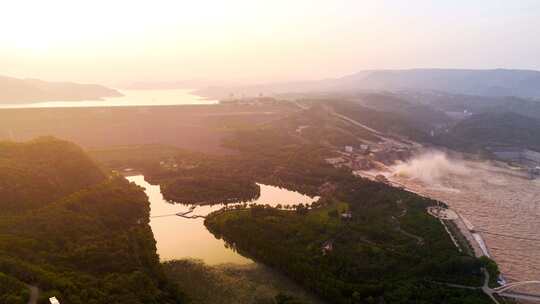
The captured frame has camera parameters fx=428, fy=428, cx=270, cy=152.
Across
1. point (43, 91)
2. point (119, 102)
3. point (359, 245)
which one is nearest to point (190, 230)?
point (359, 245)

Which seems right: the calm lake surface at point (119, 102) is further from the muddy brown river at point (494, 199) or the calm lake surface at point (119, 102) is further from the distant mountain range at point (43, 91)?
the muddy brown river at point (494, 199)

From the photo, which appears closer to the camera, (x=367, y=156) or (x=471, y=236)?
(x=471, y=236)

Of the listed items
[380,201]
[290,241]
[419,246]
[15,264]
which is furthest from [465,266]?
[15,264]

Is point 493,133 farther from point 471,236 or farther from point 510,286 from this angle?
point 510,286

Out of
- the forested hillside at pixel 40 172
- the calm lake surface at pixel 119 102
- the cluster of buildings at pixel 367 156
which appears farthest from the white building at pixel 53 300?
the calm lake surface at pixel 119 102

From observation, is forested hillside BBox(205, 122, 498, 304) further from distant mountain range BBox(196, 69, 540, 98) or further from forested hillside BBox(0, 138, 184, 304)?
distant mountain range BBox(196, 69, 540, 98)

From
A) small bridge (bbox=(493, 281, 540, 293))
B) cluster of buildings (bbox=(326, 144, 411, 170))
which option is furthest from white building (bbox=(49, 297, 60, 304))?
cluster of buildings (bbox=(326, 144, 411, 170))
